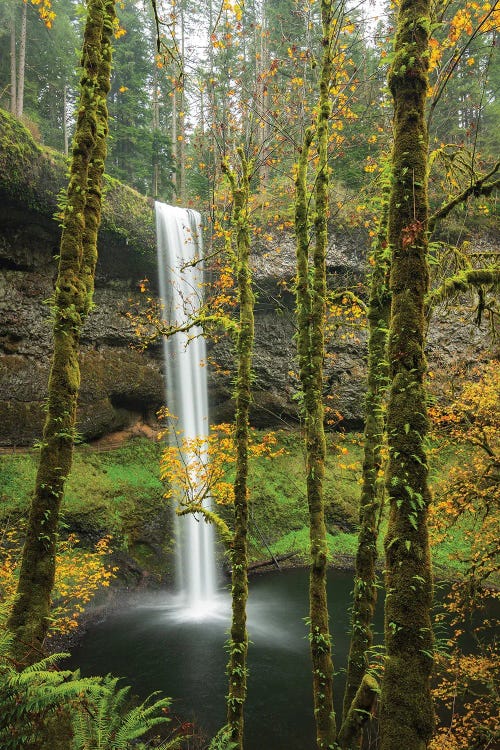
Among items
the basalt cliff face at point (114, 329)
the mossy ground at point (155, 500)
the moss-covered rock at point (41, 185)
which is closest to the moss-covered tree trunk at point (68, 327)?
the basalt cliff face at point (114, 329)

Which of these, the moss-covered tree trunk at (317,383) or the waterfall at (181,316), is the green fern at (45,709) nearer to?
the moss-covered tree trunk at (317,383)

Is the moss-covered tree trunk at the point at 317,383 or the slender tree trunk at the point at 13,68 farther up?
the slender tree trunk at the point at 13,68

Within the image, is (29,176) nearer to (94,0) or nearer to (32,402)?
(32,402)

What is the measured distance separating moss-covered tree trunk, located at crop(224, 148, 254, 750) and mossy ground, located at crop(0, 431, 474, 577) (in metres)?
7.57

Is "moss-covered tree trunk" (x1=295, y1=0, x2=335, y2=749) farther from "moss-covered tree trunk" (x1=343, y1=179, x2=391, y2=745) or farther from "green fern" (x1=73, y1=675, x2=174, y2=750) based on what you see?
"green fern" (x1=73, y1=675, x2=174, y2=750)

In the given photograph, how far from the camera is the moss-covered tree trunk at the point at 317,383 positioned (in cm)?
446

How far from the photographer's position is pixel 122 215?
16422mm

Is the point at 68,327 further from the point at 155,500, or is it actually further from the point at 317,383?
the point at 155,500

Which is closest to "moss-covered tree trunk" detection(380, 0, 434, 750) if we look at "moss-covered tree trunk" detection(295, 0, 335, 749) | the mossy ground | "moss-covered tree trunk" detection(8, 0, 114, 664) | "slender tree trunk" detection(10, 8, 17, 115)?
"moss-covered tree trunk" detection(295, 0, 335, 749)

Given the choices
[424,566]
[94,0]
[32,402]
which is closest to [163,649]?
[32,402]

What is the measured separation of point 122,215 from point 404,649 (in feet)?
55.7

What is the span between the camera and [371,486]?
16.6 feet

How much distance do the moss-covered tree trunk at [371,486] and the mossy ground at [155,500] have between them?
7692 millimetres

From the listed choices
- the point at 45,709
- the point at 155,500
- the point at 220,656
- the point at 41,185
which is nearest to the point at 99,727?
the point at 45,709
